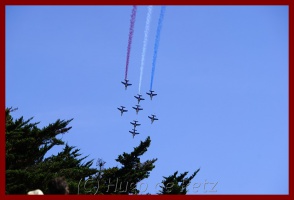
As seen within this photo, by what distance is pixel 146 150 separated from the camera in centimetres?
4378

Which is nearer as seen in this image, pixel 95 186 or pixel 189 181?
pixel 95 186

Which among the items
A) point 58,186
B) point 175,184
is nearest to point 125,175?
point 175,184

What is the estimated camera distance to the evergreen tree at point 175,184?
1644 inches

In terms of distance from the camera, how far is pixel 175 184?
1674 inches

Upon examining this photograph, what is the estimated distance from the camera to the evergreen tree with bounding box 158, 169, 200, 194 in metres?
41.8

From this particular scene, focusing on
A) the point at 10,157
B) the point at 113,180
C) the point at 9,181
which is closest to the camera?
the point at 9,181

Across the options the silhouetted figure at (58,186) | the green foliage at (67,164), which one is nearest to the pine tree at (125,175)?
the green foliage at (67,164)

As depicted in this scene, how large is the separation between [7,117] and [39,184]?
860 centimetres

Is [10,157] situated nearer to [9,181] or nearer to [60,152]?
[9,181]

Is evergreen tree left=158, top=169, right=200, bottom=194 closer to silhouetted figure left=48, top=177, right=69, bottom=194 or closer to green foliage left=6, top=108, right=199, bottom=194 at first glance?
green foliage left=6, top=108, right=199, bottom=194

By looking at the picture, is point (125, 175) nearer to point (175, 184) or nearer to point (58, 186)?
point (175, 184)

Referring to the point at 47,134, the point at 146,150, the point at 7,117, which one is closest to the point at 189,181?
the point at 146,150

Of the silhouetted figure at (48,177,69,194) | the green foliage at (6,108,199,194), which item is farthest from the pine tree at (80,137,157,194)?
the silhouetted figure at (48,177,69,194)

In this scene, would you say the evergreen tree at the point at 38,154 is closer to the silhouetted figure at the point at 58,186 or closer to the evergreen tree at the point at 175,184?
the evergreen tree at the point at 175,184
